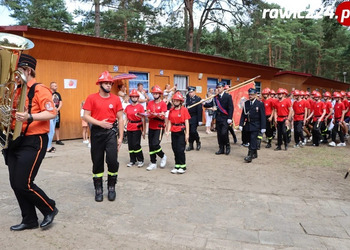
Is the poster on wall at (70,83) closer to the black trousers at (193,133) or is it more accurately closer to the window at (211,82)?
the black trousers at (193,133)

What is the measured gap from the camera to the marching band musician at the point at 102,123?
5031 millimetres

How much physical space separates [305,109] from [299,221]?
805 centimetres

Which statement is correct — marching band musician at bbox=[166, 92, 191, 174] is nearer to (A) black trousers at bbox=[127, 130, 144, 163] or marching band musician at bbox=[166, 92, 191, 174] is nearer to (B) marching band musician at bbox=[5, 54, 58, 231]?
(A) black trousers at bbox=[127, 130, 144, 163]

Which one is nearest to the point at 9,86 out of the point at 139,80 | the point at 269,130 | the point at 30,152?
the point at 30,152

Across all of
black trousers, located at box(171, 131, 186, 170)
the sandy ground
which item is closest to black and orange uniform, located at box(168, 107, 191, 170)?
black trousers, located at box(171, 131, 186, 170)

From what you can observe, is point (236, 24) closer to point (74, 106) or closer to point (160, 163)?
point (74, 106)

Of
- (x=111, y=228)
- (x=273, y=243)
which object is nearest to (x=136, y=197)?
(x=111, y=228)

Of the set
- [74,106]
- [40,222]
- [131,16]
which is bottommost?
[40,222]

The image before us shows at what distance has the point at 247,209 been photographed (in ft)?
16.0

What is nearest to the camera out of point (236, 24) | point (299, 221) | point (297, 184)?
point (299, 221)

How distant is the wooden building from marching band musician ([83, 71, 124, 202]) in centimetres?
616

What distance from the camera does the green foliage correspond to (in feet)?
103

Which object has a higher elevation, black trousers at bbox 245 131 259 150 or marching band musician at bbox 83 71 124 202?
marching band musician at bbox 83 71 124 202

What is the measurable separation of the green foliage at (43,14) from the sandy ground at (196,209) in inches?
1099
